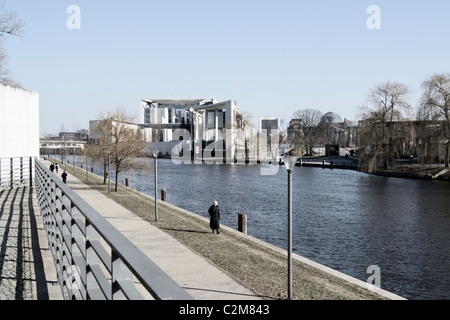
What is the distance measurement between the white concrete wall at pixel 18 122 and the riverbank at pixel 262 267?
10907 millimetres

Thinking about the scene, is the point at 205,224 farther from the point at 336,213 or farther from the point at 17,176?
the point at 17,176

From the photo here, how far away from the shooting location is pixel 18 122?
26.7 meters

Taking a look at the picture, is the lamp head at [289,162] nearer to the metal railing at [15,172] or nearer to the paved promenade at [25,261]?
the paved promenade at [25,261]

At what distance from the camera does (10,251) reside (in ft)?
28.3

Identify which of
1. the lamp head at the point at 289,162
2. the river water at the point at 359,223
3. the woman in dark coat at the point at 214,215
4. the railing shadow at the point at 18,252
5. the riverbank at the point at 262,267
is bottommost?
the river water at the point at 359,223

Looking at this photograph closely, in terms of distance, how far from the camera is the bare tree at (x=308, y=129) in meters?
118

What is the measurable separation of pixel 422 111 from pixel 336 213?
1178 inches

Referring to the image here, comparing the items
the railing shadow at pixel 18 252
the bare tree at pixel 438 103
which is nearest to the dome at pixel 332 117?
the bare tree at pixel 438 103

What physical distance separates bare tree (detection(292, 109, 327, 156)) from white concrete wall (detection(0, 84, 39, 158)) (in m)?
87.3

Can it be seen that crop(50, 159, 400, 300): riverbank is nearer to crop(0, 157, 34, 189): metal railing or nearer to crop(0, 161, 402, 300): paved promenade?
crop(0, 161, 402, 300): paved promenade

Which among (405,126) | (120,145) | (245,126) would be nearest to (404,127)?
(405,126)

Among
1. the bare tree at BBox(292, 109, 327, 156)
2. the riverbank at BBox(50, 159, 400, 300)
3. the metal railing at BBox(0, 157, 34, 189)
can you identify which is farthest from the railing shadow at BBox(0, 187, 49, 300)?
the bare tree at BBox(292, 109, 327, 156)
